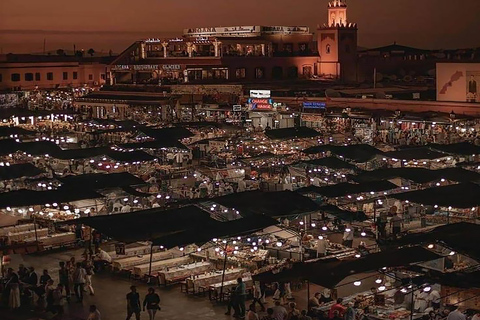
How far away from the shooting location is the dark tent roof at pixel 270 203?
17.8 meters

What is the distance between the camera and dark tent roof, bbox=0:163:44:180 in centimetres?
2338

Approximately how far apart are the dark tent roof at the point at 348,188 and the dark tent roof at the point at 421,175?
1.10m

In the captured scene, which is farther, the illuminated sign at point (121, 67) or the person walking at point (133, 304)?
the illuminated sign at point (121, 67)

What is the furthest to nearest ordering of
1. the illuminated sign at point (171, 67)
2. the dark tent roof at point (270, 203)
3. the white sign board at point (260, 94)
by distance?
the illuminated sign at point (171, 67) → the white sign board at point (260, 94) → the dark tent roof at point (270, 203)

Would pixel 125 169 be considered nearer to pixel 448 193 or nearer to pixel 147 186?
pixel 147 186

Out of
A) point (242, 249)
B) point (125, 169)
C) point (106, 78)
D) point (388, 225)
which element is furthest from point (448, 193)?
point (106, 78)

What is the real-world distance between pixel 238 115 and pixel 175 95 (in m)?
10.2

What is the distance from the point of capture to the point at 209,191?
24344 millimetres

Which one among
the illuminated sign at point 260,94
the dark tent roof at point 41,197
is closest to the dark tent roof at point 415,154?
the dark tent roof at point 41,197

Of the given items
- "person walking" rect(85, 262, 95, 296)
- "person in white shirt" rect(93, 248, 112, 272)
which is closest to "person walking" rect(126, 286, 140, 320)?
"person walking" rect(85, 262, 95, 296)

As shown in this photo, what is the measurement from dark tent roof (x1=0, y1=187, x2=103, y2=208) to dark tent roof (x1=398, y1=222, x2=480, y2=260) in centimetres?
806

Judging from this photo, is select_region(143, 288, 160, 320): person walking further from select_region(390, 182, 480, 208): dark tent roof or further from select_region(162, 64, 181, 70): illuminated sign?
select_region(162, 64, 181, 70): illuminated sign

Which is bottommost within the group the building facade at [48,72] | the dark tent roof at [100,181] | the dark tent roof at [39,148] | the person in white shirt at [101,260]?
the person in white shirt at [101,260]

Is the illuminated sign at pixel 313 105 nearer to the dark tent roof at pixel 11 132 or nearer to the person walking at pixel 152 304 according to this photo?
the dark tent roof at pixel 11 132
